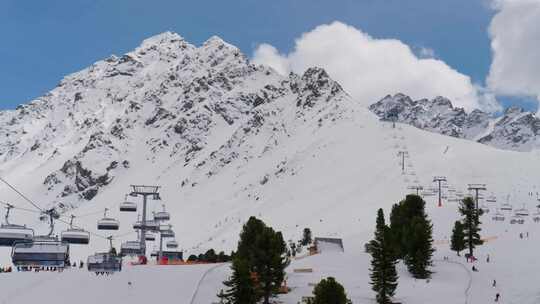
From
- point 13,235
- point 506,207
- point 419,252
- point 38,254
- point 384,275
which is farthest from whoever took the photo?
point 506,207

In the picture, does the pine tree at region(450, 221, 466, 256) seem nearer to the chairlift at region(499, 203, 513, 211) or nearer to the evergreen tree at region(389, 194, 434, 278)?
the evergreen tree at region(389, 194, 434, 278)

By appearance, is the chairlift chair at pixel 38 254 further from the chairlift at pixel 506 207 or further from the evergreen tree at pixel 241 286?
the chairlift at pixel 506 207

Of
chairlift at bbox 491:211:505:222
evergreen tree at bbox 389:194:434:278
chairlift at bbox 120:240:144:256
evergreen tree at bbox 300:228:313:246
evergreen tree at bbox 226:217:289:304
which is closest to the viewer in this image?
evergreen tree at bbox 226:217:289:304

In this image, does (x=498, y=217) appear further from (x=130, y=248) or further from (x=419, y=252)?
(x=130, y=248)

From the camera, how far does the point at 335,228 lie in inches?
6024

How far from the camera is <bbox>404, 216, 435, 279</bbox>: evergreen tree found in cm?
8619

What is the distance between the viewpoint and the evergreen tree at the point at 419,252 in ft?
283

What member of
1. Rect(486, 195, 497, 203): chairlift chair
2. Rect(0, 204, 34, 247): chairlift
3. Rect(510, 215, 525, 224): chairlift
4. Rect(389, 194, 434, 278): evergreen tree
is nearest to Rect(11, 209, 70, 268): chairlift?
Rect(0, 204, 34, 247): chairlift

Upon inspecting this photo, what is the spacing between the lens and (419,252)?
8619 cm

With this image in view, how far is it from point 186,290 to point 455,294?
2649 centimetres

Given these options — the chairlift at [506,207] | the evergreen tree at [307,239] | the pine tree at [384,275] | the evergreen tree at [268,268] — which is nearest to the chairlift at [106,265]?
the evergreen tree at [268,268]

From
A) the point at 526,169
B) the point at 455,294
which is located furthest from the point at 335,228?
the point at 455,294

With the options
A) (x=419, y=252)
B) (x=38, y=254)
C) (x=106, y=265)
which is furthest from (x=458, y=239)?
(x=38, y=254)

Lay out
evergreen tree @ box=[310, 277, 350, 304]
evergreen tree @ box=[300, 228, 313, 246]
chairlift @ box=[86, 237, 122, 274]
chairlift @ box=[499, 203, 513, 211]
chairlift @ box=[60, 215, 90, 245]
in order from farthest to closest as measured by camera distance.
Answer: evergreen tree @ box=[300, 228, 313, 246], chairlift @ box=[499, 203, 513, 211], chairlift @ box=[60, 215, 90, 245], chairlift @ box=[86, 237, 122, 274], evergreen tree @ box=[310, 277, 350, 304]
